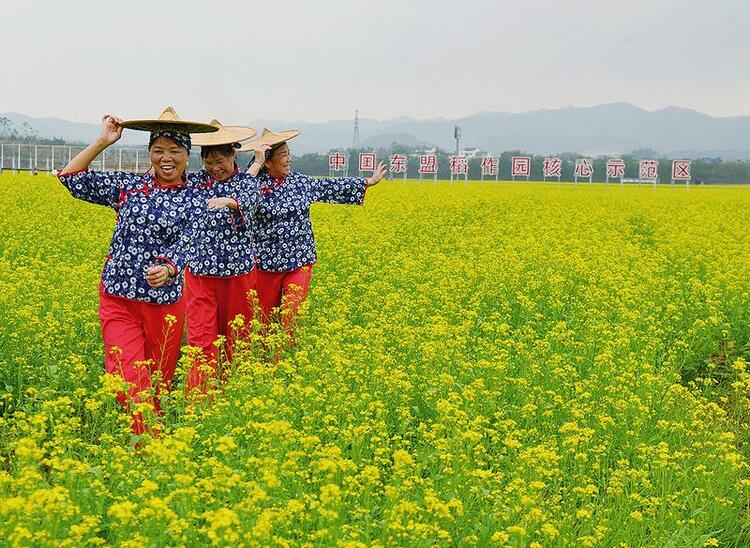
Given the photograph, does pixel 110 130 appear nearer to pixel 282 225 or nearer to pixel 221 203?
pixel 221 203

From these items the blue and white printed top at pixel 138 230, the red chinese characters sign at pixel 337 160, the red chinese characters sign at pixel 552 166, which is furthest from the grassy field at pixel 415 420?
the red chinese characters sign at pixel 552 166

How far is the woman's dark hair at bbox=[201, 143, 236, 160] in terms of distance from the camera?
6.85 metres

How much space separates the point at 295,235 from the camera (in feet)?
24.6

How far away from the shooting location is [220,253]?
6793mm

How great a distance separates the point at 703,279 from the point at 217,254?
640 cm

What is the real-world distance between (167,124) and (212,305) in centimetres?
149

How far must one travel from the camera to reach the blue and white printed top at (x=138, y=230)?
5805mm

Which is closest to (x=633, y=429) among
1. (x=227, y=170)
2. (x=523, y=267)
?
(x=227, y=170)

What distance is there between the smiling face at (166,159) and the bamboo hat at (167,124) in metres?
0.09

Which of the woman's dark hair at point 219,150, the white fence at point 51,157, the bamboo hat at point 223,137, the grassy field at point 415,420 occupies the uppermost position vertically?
the white fence at point 51,157

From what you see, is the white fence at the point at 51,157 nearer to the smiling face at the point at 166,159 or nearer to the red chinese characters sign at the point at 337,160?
the red chinese characters sign at the point at 337,160

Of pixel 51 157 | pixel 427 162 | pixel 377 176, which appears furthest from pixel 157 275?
pixel 427 162

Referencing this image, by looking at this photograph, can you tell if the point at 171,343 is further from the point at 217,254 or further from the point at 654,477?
the point at 654,477

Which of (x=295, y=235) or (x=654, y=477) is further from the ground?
(x=295, y=235)
